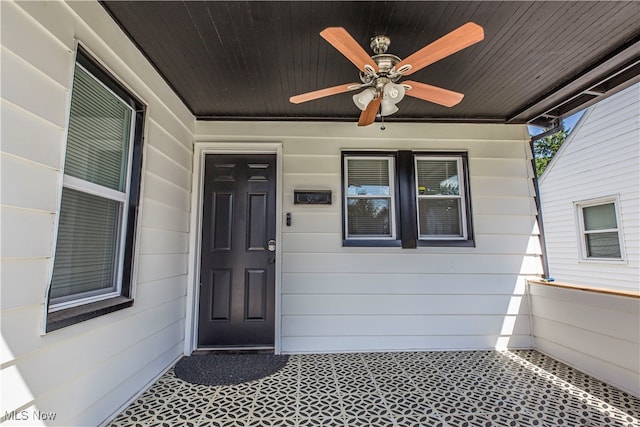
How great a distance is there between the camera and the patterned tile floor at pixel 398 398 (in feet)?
6.06

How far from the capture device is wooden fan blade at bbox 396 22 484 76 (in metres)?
1.42

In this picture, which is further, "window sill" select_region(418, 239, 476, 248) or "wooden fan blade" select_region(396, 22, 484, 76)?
"window sill" select_region(418, 239, 476, 248)

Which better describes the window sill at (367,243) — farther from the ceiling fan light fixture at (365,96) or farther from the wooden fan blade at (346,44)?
the wooden fan blade at (346,44)

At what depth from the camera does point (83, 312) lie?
5.23 ft

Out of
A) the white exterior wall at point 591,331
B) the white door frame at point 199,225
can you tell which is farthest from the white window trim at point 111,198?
the white exterior wall at point 591,331

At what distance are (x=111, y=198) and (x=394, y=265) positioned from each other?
2.56m

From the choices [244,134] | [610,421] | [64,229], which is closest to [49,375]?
[64,229]

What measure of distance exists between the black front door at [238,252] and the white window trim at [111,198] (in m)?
1.06

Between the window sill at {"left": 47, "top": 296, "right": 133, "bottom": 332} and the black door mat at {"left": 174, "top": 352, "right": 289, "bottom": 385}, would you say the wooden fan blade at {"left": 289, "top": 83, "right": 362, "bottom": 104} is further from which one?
the black door mat at {"left": 174, "top": 352, "right": 289, "bottom": 385}

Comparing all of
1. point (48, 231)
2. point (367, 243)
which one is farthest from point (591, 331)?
point (48, 231)

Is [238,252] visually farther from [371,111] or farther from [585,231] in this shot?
[585,231]

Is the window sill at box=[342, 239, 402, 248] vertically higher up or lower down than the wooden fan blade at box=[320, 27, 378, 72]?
lower down

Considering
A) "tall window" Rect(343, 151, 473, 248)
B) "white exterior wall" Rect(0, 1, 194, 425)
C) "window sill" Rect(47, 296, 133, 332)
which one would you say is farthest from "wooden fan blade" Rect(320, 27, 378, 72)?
"window sill" Rect(47, 296, 133, 332)

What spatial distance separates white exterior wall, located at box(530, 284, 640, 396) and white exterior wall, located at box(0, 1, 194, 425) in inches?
145
